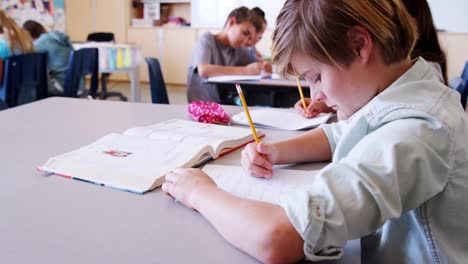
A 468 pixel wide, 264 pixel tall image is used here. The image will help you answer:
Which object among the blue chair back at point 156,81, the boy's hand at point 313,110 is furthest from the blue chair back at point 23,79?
the boy's hand at point 313,110

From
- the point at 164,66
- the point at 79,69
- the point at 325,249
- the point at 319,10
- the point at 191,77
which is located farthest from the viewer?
the point at 164,66

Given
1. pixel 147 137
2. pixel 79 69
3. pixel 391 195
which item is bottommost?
pixel 79 69

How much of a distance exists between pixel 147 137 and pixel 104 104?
54cm

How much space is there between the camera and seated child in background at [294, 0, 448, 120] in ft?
4.67

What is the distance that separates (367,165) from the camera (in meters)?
0.53

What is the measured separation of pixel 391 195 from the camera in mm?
521

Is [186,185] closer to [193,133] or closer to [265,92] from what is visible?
[193,133]

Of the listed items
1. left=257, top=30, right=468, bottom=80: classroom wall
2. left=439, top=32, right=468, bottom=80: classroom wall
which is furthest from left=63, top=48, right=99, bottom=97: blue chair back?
left=439, top=32, right=468, bottom=80: classroom wall

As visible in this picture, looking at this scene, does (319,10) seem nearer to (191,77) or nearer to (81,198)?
(81,198)

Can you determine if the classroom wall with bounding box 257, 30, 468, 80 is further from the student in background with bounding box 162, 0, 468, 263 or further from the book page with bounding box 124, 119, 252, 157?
the student in background with bounding box 162, 0, 468, 263

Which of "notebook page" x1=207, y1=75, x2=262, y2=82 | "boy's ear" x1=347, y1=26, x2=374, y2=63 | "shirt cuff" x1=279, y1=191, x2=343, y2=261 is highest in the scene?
"boy's ear" x1=347, y1=26, x2=374, y2=63

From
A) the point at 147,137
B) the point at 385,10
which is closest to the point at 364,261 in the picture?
the point at 385,10

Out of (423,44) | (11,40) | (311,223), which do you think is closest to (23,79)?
(11,40)

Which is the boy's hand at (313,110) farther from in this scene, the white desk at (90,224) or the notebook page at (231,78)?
the notebook page at (231,78)
